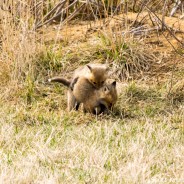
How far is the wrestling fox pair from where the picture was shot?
8.05m

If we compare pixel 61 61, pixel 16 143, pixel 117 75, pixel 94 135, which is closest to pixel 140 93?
pixel 117 75

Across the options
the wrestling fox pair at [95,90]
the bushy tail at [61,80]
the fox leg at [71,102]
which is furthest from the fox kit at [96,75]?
the bushy tail at [61,80]

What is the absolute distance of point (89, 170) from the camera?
583cm

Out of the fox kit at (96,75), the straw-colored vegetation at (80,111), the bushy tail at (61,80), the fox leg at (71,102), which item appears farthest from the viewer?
the bushy tail at (61,80)

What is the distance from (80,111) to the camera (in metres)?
8.35

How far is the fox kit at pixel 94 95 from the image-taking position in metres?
8.05

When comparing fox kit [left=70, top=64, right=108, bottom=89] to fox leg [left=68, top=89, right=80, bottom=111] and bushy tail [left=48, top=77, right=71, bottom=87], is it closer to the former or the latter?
fox leg [left=68, top=89, right=80, bottom=111]

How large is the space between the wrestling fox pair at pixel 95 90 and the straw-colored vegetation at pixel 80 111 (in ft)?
0.48

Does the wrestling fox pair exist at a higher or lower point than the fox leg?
higher

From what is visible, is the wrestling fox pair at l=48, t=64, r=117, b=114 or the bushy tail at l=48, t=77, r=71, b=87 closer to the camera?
the wrestling fox pair at l=48, t=64, r=117, b=114

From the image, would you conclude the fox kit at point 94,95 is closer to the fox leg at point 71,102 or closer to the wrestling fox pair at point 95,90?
the wrestling fox pair at point 95,90

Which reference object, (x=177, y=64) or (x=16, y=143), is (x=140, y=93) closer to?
(x=177, y=64)

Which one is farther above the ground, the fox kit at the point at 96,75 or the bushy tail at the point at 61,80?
the fox kit at the point at 96,75

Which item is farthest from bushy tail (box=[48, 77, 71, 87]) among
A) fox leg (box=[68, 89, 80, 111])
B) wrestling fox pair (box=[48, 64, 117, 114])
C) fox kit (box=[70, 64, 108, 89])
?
fox kit (box=[70, 64, 108, 89])
